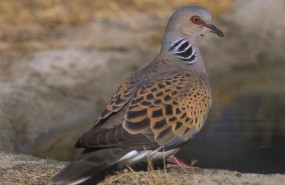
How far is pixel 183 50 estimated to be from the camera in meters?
6.75

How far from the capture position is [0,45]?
1089 centimetres

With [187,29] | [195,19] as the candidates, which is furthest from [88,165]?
[195,19]

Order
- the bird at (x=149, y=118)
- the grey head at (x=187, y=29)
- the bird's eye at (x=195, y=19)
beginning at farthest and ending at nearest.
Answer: the bird's eye at (x=195, y=19) < the grey head at (x=187, y=29) < the bird at (x=149, y=118)

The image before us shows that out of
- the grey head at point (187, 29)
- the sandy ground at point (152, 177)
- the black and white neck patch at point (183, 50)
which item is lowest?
the sandy ground at point (152, 177)

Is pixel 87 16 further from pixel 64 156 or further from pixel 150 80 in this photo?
→ pixel 150 80

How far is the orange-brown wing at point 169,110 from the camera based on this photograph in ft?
19.0

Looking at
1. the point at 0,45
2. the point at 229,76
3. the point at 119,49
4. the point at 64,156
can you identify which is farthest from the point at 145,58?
the point at 64,156

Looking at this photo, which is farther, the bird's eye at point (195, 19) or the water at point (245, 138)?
the water at point (245, 138)

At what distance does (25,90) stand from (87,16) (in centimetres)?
242

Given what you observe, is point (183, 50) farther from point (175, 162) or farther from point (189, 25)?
point (175, 162)

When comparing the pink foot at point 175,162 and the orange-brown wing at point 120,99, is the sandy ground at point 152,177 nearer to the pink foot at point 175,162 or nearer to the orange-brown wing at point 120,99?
the pink foot at point 175,162

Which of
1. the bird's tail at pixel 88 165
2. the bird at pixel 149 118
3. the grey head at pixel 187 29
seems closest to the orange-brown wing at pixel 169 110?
the bird at pixel 149 118

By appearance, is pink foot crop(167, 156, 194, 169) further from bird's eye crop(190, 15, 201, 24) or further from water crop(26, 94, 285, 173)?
bird's eye crop(190, 15, 201, 24)

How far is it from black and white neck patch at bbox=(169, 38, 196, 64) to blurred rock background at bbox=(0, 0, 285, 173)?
3.55 ft
